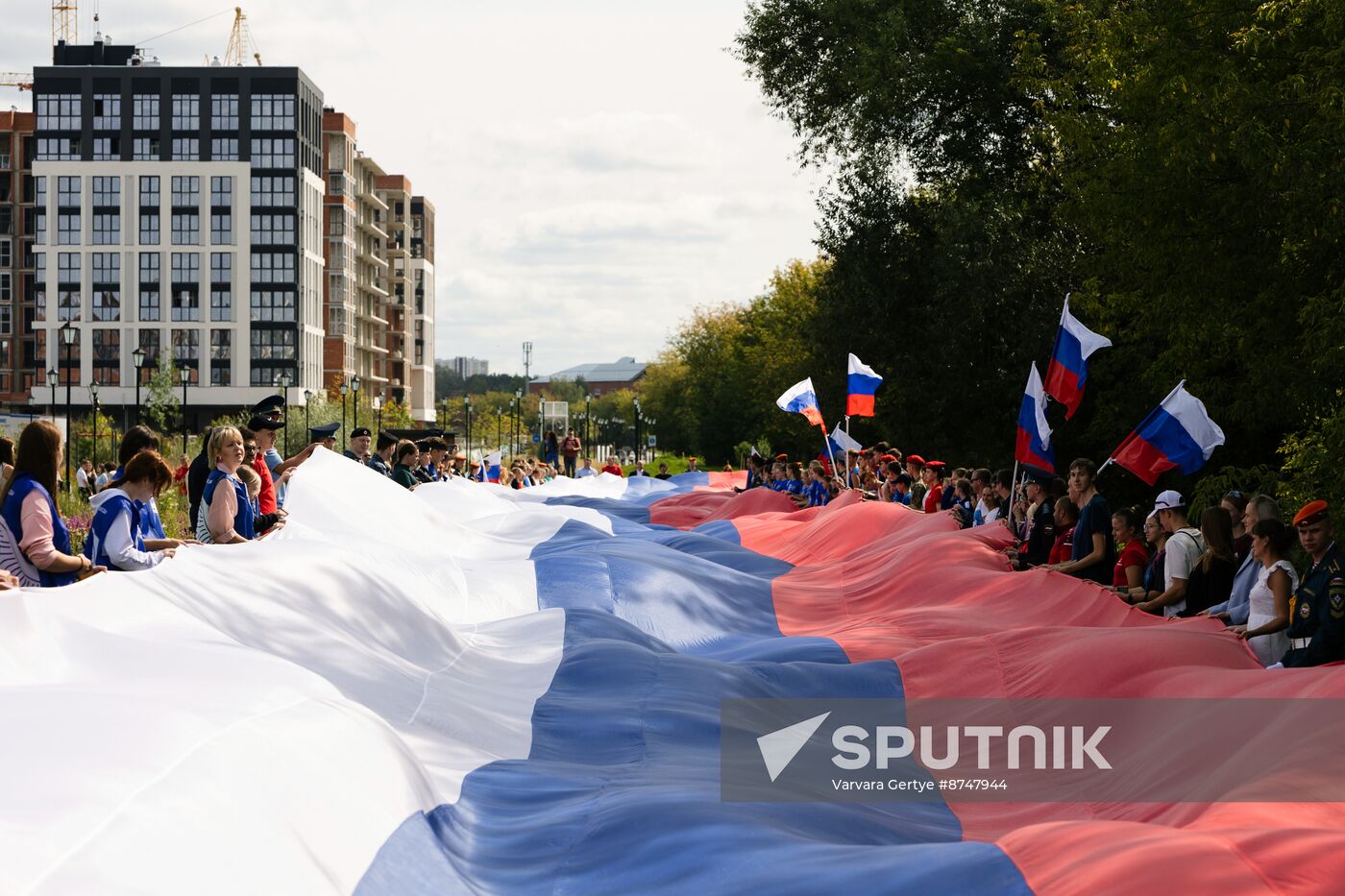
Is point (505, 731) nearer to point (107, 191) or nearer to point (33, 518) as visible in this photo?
point (33, 518)

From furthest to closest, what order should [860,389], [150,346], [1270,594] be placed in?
[150,346], [860,389], [1270,594]

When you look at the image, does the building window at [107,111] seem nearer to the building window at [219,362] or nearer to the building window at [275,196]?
the building window at [275,196]

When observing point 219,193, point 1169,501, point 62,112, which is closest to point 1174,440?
point 1169,501

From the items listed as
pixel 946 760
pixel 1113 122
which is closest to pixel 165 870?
pixel 946 760

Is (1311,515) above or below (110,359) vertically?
below

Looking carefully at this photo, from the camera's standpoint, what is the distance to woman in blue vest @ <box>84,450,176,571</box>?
756 centimetres

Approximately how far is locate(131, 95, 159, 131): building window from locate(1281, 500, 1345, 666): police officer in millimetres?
106572

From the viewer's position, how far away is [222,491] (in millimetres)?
9438

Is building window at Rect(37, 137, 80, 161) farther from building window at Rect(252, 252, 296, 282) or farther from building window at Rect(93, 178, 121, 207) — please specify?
building window at Rect(252, 252, 296, 282)

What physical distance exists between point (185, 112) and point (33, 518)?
104 metres

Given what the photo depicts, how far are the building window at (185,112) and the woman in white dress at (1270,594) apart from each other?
105048 mm

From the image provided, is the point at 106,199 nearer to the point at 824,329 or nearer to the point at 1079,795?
the point at 824,329

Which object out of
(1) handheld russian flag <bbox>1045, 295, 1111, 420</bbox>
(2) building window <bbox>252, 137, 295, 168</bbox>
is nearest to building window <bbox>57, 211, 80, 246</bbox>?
(2) building window <bbox>252, 137, 295, 168</bbox>

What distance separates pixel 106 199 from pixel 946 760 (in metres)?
106
